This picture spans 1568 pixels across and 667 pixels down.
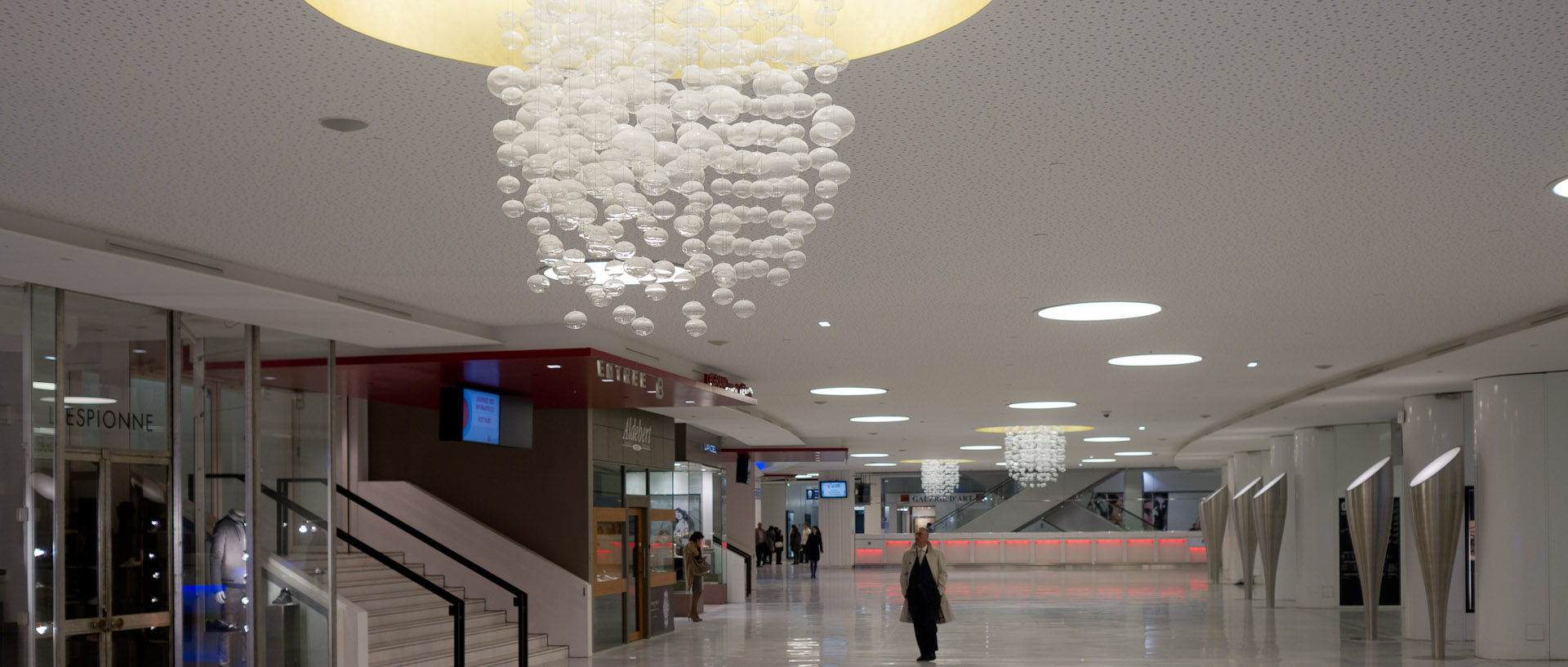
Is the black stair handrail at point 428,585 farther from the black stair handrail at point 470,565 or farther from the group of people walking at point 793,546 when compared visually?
the group of people walking at point 793,546

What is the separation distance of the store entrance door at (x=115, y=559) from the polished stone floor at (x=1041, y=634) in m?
5.45

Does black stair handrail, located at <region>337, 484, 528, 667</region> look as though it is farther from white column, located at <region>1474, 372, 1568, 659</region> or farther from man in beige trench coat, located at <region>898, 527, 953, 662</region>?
white column, located at <region>1474, 372, 1568, 659</region>

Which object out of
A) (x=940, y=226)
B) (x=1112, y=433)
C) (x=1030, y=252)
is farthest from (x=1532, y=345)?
(x=1112, y=433)

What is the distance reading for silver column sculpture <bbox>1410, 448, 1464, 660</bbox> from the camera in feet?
44.4

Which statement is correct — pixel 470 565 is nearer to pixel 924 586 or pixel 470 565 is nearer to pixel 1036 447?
pixel 924 586

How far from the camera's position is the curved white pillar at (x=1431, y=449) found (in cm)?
1519

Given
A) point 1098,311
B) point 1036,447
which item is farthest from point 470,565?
point 1036,447

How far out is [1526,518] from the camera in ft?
42.7

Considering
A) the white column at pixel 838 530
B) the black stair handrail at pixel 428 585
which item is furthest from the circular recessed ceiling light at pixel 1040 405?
the white column at pixel 838 530

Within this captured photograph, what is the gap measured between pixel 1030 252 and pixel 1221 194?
5.71 ft

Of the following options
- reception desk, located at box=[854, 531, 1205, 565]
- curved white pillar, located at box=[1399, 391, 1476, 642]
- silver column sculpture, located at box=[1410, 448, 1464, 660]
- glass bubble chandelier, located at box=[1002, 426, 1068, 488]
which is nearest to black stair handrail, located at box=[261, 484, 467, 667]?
silver column sculpture, located at box=[1410, 448, 1464, 660]

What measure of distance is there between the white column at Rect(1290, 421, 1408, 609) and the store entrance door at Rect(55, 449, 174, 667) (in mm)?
17928

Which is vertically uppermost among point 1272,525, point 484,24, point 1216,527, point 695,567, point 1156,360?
point 484,24

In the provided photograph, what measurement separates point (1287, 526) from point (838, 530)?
73.3 feet
